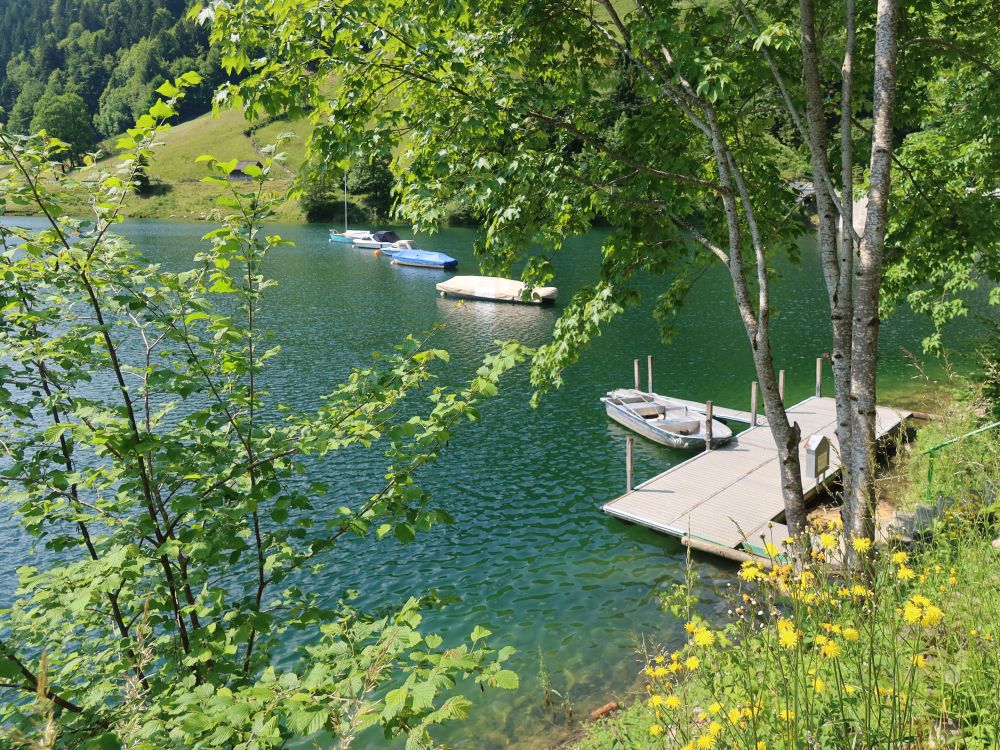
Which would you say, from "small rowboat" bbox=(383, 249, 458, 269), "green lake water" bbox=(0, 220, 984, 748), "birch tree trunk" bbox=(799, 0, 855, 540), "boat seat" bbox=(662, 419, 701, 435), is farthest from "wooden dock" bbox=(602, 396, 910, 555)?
"small rowboat" bbox=(383, 249, 458, 269)

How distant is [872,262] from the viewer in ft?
21.9

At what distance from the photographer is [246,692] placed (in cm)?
333

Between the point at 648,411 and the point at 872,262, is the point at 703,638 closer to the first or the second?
the point at 872,262

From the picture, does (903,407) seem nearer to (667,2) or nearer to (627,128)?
(627,128)

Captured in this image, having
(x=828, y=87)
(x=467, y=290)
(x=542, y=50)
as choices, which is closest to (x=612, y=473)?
Answer: (x=828, y=87)

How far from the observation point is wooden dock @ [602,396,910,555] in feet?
46.9

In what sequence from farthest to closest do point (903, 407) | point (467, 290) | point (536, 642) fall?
point (467, 290) → point (903, 407) → point (536, 642)

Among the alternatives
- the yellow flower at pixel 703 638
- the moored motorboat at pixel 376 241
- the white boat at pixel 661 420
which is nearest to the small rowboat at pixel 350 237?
the moored motorboat at pixel 376 241

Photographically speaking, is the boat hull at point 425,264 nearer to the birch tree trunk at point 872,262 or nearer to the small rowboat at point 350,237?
the small rowboat at point 350,237

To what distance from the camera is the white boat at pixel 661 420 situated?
2036cm

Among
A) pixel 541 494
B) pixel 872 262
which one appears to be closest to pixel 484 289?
pixel 541 494

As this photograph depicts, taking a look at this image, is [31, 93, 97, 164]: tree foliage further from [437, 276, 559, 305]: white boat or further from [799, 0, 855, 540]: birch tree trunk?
[799, 0, 855, 540]: birch tree trunk

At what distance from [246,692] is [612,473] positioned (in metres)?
16.3

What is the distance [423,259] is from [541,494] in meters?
47.1
